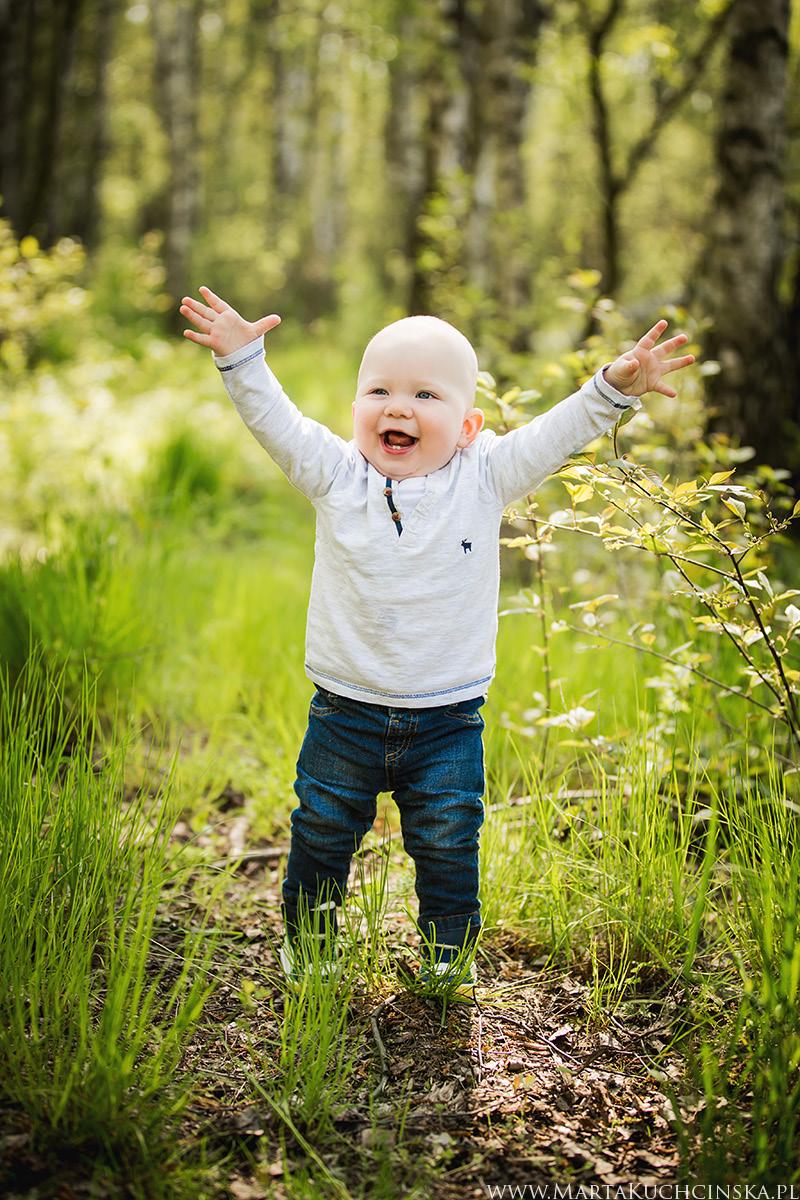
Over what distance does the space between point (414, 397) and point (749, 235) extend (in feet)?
10.1

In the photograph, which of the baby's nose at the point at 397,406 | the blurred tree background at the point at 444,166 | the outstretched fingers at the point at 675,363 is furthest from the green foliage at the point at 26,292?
the outstretched fingers at the point at 675,363

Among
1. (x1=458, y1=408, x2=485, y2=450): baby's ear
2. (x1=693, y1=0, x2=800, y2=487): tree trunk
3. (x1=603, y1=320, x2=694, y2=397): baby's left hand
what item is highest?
(x1=693, y1=0, x2=800, y2=487): tree trunk

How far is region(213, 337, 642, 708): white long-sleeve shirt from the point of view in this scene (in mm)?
2057

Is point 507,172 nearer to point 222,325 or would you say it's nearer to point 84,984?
point 222,325

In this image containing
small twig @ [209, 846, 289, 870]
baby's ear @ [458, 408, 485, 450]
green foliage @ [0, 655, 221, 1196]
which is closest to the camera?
green foliage @ [0, 655, 221, 1196]

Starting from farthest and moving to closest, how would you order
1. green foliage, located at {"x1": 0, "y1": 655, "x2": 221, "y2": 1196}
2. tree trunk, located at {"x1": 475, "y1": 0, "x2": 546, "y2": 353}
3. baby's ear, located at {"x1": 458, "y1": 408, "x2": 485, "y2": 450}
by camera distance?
tree trunk, located at {"x1": 475, "y1": 0, "x2": 546, "y2": 353} → baby's ear, located at {"x1": 458, "y1": 408, "x2": 485, "y2": 450} → green foliage, located at {"x1": 0, "y1": 655, "x2": 221, "y2": 1196}

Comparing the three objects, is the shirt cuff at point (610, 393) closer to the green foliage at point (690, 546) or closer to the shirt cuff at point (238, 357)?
the green foliage at point (690, 546)

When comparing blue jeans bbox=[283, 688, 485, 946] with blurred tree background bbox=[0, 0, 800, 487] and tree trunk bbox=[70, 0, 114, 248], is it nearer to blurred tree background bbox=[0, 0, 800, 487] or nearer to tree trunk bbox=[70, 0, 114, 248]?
blurred tree background bbox=[0, 0, 800, 487]

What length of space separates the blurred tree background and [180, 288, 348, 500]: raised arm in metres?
1.55

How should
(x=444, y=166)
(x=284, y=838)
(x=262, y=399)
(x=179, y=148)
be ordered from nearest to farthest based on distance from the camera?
(x=262, y=399), (x=284, y=838), (x=444, y=166), (x=179, y=148)

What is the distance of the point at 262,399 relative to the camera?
2025mm

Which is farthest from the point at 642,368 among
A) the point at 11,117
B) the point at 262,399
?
the point at 11,117

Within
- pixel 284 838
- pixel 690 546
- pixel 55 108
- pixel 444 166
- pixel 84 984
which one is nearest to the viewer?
pixel 84 984

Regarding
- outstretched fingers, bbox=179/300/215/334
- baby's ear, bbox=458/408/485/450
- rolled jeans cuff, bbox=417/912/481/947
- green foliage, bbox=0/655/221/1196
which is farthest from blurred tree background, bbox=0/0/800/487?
green foliage, bbox=0/655/221/1196
